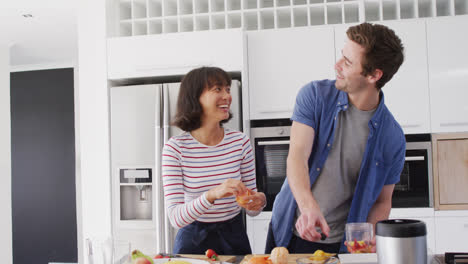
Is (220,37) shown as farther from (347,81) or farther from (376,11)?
(347,81)

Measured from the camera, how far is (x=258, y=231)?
3.08 meters

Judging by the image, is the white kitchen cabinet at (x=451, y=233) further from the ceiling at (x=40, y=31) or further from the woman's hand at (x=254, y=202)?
the ceiling at (x=40, y=31)

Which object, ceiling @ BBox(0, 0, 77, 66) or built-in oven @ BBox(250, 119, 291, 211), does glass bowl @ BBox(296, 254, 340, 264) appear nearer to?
built-in oven @ BBox(250, 119, 291, 211)

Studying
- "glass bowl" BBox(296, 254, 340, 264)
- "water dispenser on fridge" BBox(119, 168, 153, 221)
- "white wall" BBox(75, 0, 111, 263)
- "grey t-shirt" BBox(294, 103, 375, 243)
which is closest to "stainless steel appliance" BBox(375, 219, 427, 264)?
"glass bowl" BBox(296, 254, 340, 264)

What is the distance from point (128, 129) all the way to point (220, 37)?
90 centimetres

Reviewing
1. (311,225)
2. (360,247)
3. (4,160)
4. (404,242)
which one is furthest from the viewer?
(4,160)

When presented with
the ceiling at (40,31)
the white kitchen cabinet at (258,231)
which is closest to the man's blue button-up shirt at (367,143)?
the white kitchen cabinet at (258,231)

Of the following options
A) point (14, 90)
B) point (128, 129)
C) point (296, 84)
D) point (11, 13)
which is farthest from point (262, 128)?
point (14, 90)

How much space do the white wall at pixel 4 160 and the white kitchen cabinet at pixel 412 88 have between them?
151 inches

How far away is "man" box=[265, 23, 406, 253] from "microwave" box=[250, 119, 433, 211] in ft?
4.53

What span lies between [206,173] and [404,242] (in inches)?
36.4

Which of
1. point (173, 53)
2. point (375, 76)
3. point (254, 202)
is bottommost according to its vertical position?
point (254, 202)

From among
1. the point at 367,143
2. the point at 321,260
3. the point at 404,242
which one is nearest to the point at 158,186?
the point at 367,143

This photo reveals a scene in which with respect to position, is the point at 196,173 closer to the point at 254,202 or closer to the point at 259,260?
the point at 254,202
